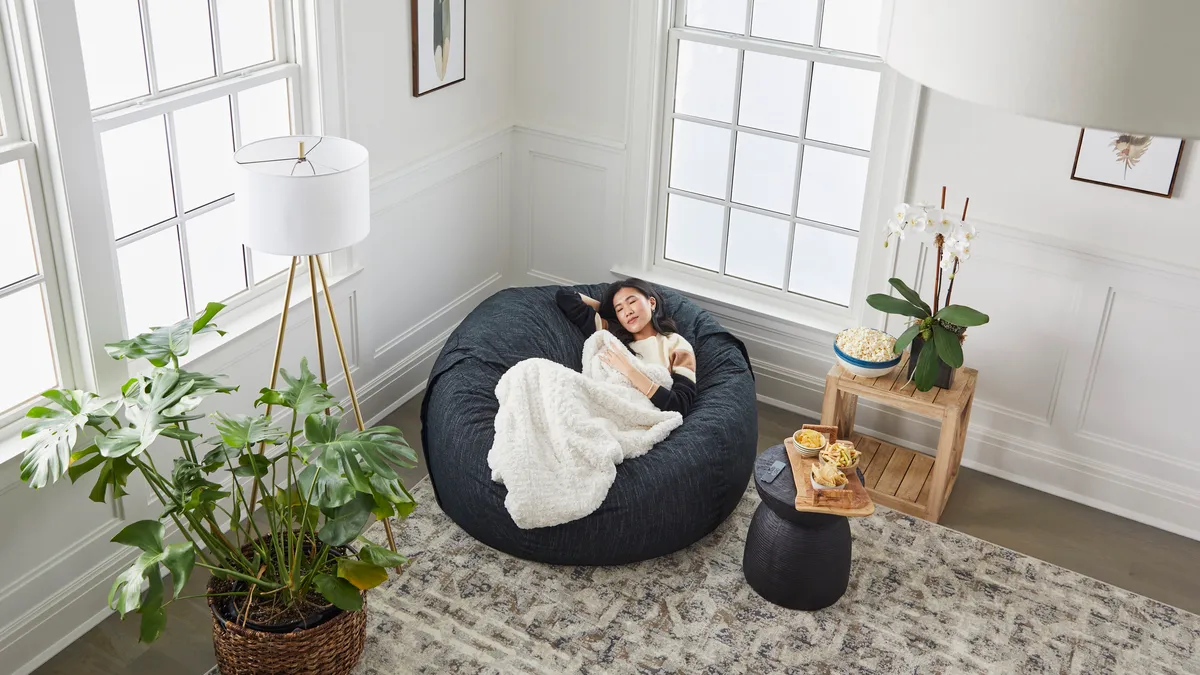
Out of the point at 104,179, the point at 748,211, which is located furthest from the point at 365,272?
the point at 748,211

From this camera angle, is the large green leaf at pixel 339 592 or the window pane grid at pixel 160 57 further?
the window pane grid at pixel 160 57

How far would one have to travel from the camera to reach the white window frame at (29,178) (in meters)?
2.80

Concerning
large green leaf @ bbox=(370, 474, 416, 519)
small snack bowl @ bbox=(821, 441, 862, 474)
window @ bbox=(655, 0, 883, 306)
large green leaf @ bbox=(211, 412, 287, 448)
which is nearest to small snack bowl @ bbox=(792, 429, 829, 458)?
small snack bowl @ bbox=(821, 441, 862, 474)

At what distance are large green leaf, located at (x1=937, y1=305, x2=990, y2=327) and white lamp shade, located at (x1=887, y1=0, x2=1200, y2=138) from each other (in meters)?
3.26

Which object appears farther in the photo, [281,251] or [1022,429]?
[1022,429]

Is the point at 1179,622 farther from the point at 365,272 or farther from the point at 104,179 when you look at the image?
the point at 104,179

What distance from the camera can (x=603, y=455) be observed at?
3.65m

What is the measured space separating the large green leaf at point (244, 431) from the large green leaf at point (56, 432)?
12.8 inches

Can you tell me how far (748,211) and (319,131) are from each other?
1.98 m

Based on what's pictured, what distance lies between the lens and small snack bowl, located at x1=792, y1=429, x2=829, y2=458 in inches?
139

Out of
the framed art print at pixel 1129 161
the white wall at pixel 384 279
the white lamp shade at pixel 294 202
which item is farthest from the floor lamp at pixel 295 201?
the framed art print at pixel 1129 161

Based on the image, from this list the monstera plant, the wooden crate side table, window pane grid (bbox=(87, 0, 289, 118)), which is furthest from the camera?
the wooden crate side table

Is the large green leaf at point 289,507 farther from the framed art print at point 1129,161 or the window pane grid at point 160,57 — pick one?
the framed art print at point 1129,161

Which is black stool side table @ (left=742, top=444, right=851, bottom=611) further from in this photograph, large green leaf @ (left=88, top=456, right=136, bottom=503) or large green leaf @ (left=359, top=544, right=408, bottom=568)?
large green leaf @ (left=88, top=456, right=136, bottom=503)
